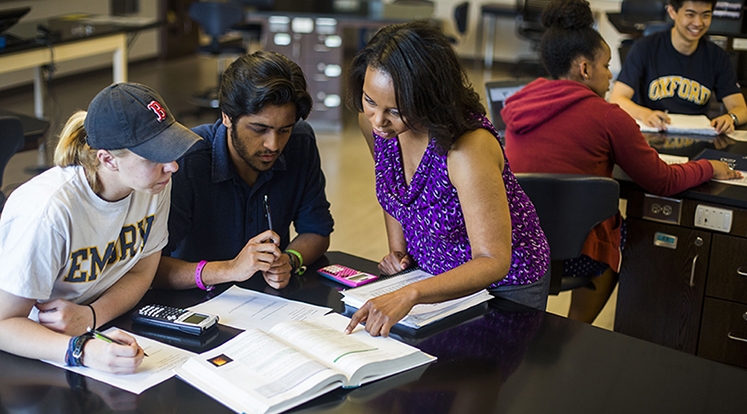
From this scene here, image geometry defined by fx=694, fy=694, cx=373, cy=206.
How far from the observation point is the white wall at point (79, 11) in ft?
20.6

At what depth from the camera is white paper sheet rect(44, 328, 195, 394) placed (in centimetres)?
116

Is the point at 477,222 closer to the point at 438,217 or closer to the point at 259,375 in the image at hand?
the point at 438,217

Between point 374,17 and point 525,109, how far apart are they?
3.85 m

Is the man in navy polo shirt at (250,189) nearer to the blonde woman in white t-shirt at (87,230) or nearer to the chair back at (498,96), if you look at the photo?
the blonde woman in white t-shirt at (87,230)

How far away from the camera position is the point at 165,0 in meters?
8.27

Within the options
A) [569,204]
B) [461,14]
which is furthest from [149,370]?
[461,14]

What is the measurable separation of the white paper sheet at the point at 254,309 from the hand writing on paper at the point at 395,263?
0.27 metres

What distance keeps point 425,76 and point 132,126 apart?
22.3 inches

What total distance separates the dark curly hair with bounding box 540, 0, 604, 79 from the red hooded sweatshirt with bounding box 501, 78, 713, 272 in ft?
0.31

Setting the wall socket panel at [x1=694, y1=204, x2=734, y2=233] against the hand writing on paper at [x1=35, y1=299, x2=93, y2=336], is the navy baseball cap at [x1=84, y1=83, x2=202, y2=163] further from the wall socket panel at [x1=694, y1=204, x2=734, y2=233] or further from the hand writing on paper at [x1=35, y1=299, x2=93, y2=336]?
the wall socket panel at [x1=694, y1=204, x2=734, y2=233]

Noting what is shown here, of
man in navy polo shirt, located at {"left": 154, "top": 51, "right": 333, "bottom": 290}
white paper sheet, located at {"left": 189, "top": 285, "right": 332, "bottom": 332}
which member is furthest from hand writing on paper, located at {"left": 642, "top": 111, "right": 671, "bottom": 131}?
white paper sheet, located at {"left": 189, "top": 285, "right": 332, "bottom": 332}

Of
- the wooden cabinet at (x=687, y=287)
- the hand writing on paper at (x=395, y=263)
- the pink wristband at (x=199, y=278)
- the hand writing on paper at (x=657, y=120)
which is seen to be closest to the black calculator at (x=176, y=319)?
the pink wristband at (x=199, y=278)

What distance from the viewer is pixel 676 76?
314 cm

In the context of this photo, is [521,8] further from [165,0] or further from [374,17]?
[165,0]
